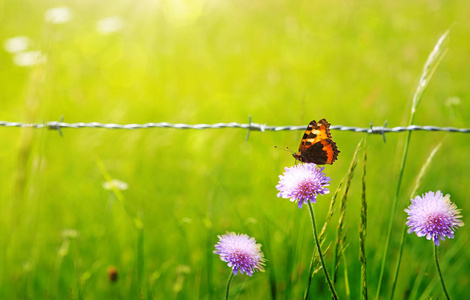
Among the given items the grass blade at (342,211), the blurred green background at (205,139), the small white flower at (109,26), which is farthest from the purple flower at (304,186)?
the small white flower at (109,26)

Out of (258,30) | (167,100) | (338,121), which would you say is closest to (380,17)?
(258,30)

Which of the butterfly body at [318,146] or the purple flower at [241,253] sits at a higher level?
the butterfly body at [318,146]

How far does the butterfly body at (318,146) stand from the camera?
4.00 feet

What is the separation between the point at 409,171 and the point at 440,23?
Result: 338cm

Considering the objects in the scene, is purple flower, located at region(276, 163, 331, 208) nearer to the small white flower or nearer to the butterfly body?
the butterfly body

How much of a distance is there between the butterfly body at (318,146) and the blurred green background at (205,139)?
34 cm

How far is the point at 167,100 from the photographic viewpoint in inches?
167

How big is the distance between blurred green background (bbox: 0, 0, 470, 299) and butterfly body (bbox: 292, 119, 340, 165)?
34cm

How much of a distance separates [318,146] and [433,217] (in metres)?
0.33

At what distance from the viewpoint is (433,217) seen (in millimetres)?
1062

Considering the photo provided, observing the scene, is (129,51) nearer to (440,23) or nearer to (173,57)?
(173,57)

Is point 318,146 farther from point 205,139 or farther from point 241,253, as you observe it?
point 205,139

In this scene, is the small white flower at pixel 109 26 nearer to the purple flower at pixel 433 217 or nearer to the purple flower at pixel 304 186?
the purple flower at pixel 304 186

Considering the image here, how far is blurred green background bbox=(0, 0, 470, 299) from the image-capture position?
1.87m
